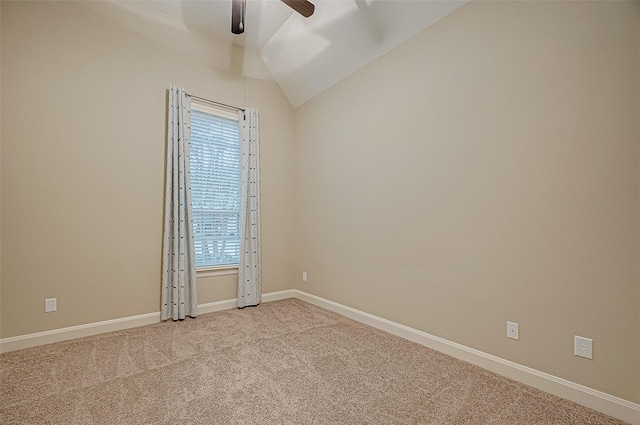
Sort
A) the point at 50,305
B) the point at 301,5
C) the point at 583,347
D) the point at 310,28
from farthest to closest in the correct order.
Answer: the point at 310,28
the point at 50,305
the point at 301,5
the point at 583,347

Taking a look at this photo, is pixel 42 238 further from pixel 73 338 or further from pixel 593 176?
pixel 593 176

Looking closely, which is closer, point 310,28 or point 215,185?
point 310,28

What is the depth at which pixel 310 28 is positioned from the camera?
10.5ft

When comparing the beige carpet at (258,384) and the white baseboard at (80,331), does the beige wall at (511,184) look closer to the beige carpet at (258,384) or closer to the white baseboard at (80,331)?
the beige carpet at (258,384)

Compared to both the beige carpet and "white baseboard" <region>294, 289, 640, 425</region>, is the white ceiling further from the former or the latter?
the beige carpet

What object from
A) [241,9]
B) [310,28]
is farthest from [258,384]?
[310,28]

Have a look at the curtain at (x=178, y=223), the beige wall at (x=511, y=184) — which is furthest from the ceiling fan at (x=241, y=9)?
the curtain at (x=178, y=223)

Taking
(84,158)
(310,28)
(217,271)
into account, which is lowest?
(217,271)

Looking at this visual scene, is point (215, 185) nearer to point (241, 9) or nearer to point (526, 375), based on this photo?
point (241, 9)

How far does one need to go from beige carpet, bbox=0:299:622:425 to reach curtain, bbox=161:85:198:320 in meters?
0.46

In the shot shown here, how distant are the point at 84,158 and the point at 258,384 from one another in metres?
2.62

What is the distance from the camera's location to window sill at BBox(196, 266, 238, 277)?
11.5 ft

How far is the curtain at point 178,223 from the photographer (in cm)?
319

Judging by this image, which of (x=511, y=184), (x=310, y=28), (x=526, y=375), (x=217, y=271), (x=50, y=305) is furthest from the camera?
(x=217, y=271)
